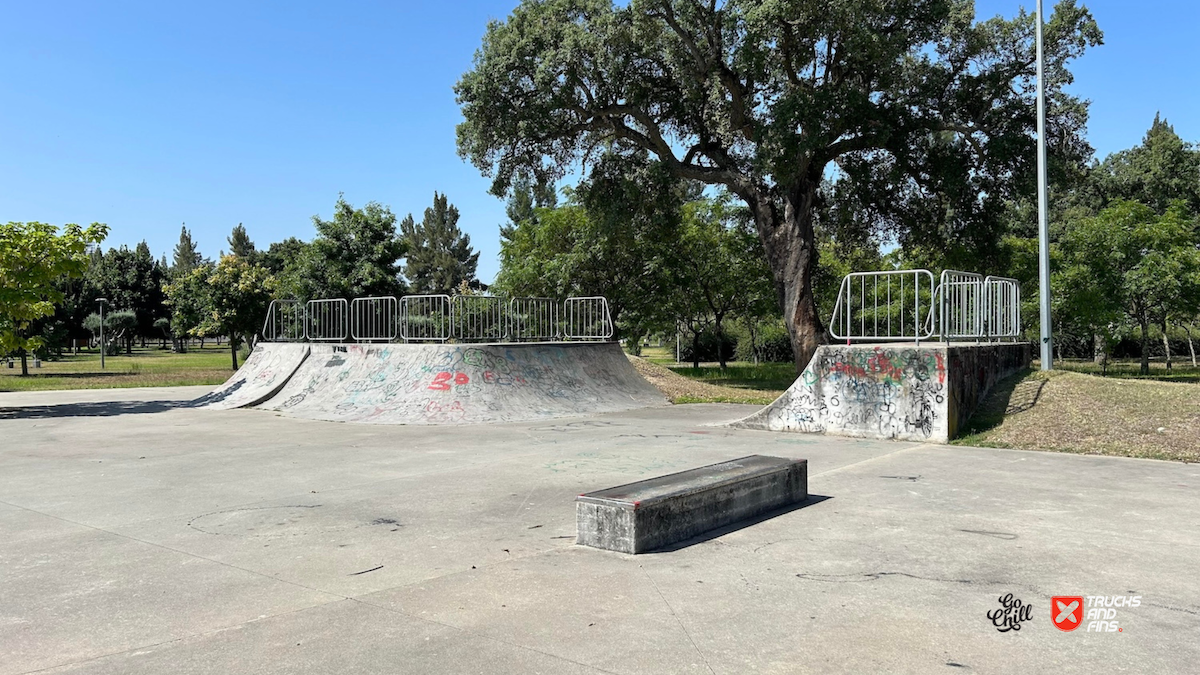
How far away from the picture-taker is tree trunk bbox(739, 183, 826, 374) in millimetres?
20734

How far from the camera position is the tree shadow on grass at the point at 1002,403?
11445mm

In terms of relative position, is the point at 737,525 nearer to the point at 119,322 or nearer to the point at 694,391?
the point at 694,391

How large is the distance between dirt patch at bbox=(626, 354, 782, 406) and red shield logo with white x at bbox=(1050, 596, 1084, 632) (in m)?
14.0

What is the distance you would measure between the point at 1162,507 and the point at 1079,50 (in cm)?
1682

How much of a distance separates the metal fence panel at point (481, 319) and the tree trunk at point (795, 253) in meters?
7.96

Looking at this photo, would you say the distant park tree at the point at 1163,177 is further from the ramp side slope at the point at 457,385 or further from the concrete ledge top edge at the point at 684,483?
the concrete ledge top edge at the point at 684,483

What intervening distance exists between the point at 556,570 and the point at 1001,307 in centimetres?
1185

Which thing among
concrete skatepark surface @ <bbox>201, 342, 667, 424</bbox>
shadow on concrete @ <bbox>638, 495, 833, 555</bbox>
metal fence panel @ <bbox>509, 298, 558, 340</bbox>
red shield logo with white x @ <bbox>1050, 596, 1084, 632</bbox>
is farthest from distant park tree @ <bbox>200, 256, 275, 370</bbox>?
red shield logo with white x @ <bbox>1050, 596, 1084, 632</bbox>

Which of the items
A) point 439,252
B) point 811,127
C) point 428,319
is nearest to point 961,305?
point 811,127

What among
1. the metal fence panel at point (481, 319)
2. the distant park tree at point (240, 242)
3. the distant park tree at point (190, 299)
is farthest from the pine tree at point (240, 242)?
the metal fence panel at point (481, 319)

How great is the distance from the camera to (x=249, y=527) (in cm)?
618

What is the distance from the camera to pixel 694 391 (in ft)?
69.1

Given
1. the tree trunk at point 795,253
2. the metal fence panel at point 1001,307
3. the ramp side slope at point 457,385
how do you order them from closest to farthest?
the metal fence panel at point 1001,307 → the ramp side slope at point 457,385 → the tree trunk at point 795,253

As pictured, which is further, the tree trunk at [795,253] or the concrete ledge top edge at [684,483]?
the tree trunk at [795,253]
